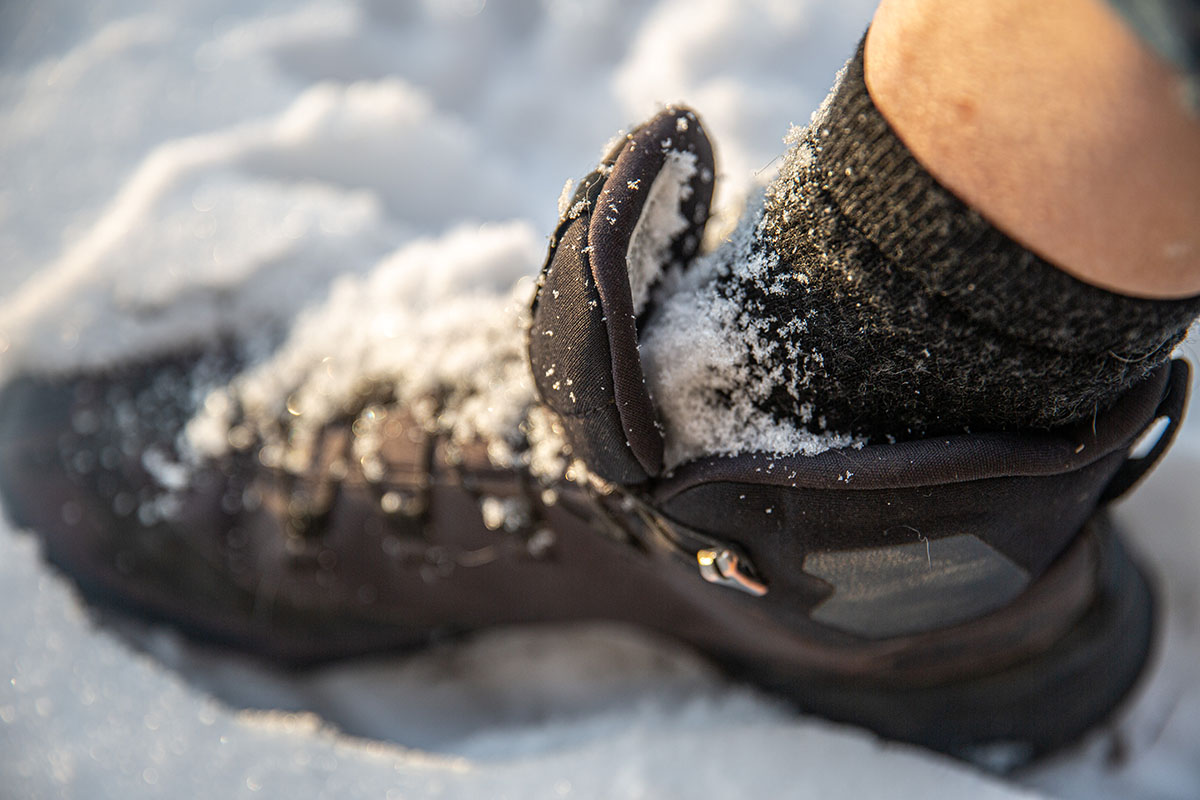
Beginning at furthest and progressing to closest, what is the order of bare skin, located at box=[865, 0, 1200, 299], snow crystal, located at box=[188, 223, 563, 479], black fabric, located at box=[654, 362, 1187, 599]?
snow crystal, located at box=[188, 223, 563, 479]
black fabric, located at box=[654, 362, 1187, 599]
bare skin, located at box=[865, 0, 1200, 299]

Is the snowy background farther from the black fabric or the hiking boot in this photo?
the black fabric

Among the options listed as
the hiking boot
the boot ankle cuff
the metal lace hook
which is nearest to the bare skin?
the boot ankle cuff

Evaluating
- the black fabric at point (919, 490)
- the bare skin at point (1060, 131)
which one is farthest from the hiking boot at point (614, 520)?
the bare skin at point (1060, 131)

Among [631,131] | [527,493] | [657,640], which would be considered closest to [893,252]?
[631,131]

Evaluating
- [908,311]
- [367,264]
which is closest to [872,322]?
[908,311]

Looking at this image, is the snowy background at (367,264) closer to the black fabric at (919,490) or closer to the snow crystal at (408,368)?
the snow crystal at (408,368)

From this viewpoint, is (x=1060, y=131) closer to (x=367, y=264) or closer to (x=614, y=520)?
(x=614, y=520)
